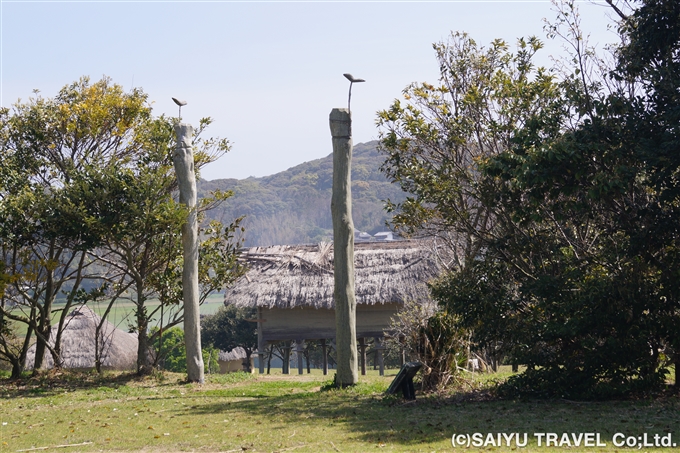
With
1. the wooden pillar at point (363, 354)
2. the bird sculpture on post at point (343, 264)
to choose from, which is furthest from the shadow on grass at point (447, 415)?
the wooden pillar at point (363, 354)

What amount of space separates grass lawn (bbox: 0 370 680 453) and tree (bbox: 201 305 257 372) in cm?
2035

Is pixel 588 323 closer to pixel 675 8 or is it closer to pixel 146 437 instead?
pixel 675 8

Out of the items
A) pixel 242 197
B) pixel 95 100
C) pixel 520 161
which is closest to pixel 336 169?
pixel 520 161

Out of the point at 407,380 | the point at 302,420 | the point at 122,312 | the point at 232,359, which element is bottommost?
the point at 232,359

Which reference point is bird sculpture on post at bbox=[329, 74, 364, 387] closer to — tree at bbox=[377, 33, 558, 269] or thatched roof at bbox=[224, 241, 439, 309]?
tree at bbox=[377, 33, 558, 269]

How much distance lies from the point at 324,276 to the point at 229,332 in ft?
35.8

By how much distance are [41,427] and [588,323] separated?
6.49 metres

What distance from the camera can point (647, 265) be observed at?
27.6ft

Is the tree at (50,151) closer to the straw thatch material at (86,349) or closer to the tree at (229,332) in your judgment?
the straw thatch material at (86,349)

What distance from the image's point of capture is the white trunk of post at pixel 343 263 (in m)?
10.4

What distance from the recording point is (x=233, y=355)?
33.7m

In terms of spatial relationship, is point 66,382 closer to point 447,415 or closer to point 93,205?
point 93,205

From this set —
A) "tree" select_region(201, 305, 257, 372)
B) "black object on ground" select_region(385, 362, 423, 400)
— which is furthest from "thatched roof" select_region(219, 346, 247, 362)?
"black object on ground" select_region(385, 362, 423, 400)

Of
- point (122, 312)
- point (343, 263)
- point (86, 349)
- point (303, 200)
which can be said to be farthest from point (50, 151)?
point (303, 200)
